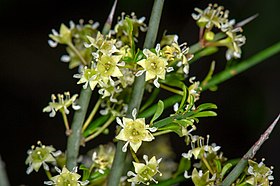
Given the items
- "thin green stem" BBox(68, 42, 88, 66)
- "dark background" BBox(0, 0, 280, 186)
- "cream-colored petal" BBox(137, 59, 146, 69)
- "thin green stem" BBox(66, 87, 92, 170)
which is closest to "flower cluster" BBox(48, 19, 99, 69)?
"thin green stem" BBox(68, 42, 88, 66)

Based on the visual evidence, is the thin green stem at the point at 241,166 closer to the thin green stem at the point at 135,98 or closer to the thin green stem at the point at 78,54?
the thin green stem at the point at 135,98

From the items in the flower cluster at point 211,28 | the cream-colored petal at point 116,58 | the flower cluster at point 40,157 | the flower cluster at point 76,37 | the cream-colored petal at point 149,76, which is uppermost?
the flower cluster at point 76,37

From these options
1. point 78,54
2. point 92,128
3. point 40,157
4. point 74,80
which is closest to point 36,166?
point 40,157

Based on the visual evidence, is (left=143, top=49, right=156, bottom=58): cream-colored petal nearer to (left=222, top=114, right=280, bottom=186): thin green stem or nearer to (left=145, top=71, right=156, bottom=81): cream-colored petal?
(left=145, top=71, right=156, bottom=81): cream-colored petal

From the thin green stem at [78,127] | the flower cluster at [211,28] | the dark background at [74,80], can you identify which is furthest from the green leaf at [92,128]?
the dark background at [74,80]

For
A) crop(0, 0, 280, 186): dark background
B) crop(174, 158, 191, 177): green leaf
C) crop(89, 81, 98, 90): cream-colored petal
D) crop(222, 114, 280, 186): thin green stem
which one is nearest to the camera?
crop(222, 114, 280, 186): thin green stem

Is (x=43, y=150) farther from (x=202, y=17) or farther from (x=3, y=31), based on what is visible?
(x=3, y=31)

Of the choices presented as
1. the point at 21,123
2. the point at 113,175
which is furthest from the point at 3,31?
the point at 113,175

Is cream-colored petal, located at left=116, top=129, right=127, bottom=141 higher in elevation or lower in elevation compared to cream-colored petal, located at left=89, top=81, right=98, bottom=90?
lower

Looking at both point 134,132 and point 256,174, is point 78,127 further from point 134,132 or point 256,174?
point 256,174
